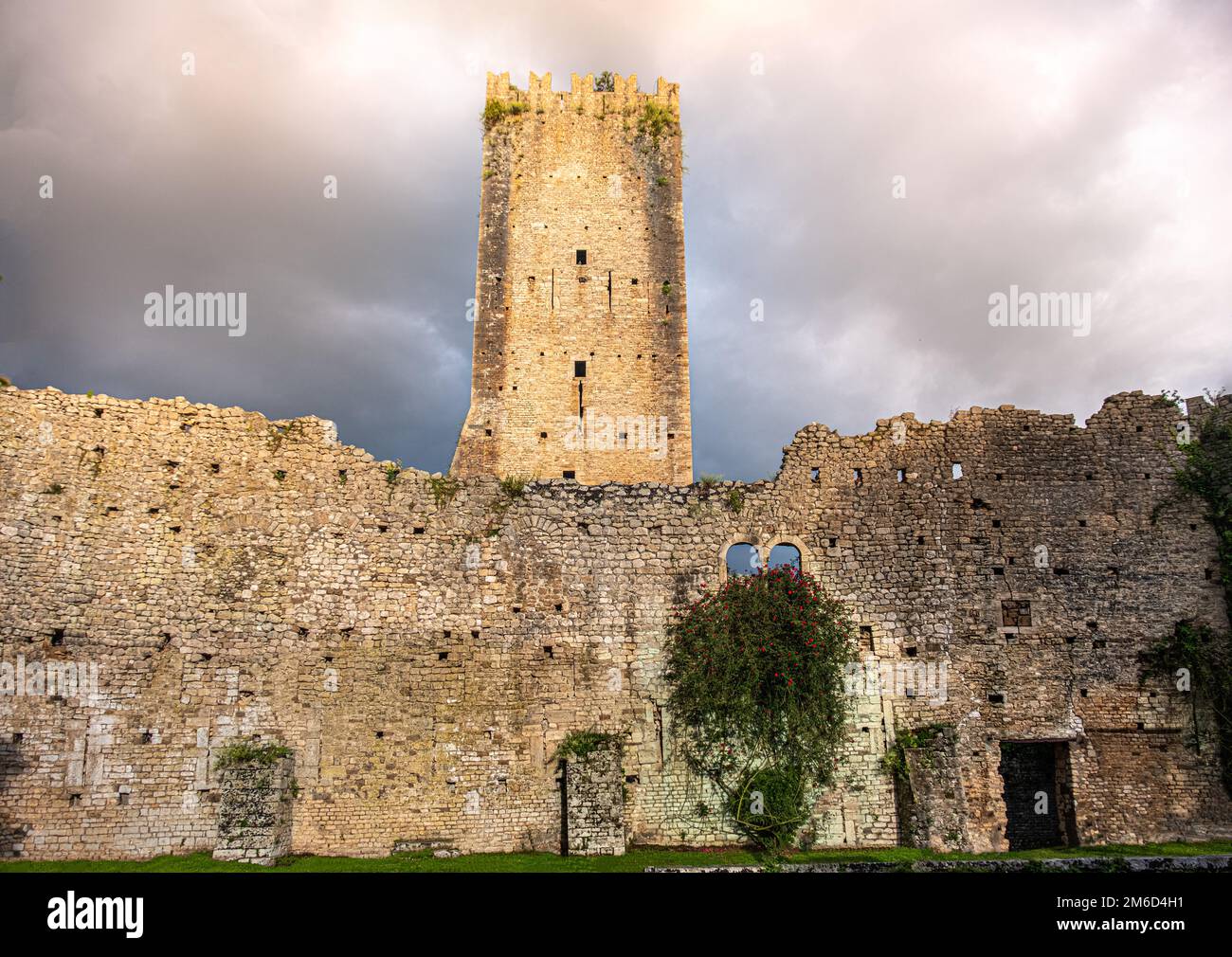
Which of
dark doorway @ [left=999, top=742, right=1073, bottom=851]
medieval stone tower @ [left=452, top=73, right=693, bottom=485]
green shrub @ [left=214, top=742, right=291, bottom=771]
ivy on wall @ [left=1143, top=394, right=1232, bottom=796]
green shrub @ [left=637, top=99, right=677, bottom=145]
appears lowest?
dark doorway @ [left=999, top=742, right=1073, bottom=851]

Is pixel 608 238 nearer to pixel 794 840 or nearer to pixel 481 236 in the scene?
pixel 481 236

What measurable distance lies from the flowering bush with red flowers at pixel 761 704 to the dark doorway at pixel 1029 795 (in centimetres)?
482

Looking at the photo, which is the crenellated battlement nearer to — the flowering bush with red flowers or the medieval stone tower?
the medieval stone tower

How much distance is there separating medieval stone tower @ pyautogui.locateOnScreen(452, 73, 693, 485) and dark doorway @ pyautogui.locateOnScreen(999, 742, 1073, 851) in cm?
1177

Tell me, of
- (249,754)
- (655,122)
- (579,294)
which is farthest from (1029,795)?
(655,122)

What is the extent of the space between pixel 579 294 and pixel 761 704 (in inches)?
629

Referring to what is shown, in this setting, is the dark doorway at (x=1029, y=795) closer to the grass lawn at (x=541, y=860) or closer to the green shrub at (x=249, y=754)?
the grass lawn at (x=541, y=860)

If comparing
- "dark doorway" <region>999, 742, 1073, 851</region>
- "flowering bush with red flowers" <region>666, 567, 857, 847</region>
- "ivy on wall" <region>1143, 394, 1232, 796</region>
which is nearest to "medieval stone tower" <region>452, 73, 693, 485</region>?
"flowering bush with red flowers" <region>666, 567, 857, 847</region>

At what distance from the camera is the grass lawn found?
37.6 feet

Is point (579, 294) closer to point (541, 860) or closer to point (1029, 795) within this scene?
point (541, 860)

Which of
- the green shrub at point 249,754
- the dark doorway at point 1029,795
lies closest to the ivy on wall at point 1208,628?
the dark doorway at point 1029,795

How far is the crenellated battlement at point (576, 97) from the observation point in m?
27.5

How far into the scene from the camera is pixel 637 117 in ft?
90.6
